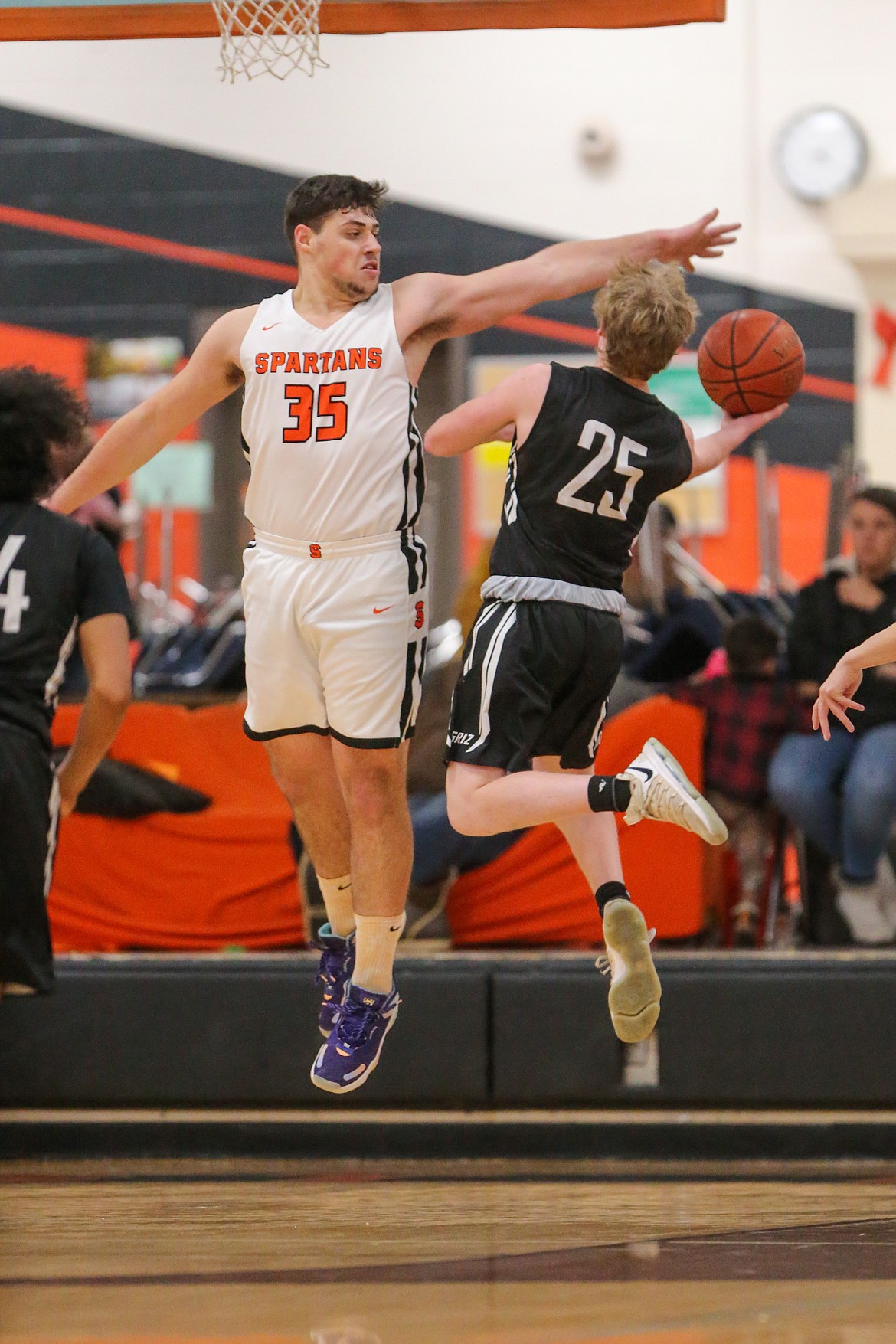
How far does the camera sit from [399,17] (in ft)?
14.2

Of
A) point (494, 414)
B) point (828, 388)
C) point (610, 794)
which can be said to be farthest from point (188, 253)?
point (610, 794)

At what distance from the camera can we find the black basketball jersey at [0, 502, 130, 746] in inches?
172

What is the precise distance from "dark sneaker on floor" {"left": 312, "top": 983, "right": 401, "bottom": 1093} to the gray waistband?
100 cm

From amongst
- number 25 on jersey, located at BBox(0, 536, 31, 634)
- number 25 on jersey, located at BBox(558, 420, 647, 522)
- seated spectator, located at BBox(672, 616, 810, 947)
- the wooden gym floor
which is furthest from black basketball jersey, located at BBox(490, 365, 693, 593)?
seated spectator, located at BBox(672, 616, 810, 947)

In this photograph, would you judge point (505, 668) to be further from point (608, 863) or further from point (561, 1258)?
point (561, 1258)

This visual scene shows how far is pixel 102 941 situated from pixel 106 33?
3229 mm

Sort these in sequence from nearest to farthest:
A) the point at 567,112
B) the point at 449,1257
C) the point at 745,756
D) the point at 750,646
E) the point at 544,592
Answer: the point at 449,1257, the point at 544,592, the point at 745,756, the point at 750,646, the point at 567,112

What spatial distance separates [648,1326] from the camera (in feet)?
9.17

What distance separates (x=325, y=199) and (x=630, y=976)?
1898 millimetres

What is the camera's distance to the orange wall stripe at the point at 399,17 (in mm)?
4320

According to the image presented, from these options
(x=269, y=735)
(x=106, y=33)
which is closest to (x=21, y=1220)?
(x=269, y=735)

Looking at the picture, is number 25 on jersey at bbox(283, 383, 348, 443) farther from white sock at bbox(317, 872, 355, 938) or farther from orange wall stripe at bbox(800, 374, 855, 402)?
orange wall stripe at bbox(800, 374, 855, 402)

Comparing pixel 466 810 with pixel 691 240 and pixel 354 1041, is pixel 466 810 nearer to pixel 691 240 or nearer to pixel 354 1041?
pixel 354 1041

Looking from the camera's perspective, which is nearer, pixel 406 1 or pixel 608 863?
pixel 608 863
